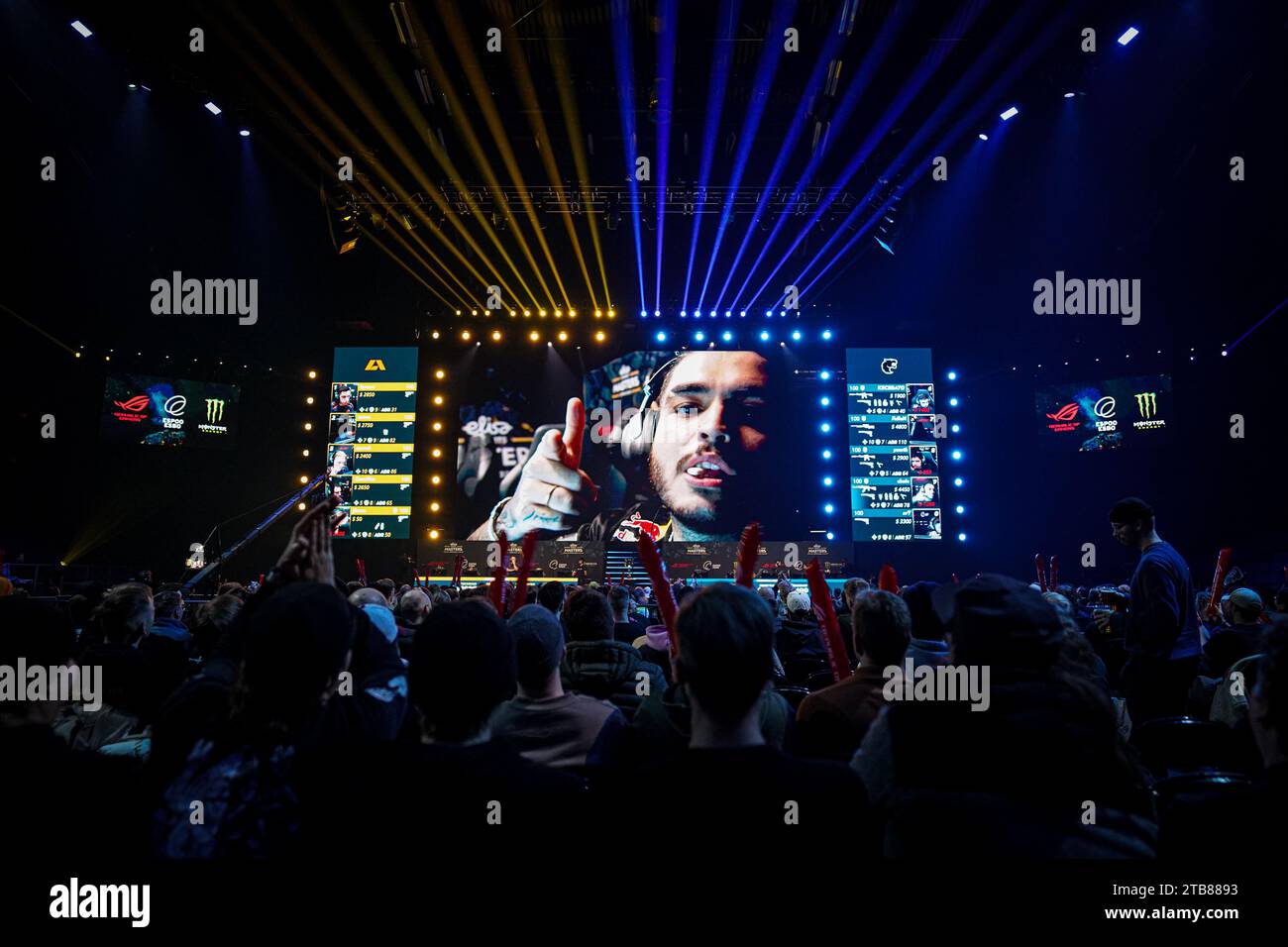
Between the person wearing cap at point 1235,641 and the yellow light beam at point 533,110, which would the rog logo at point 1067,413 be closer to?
the yellow light beam at point 533,110

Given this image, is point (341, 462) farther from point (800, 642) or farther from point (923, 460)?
point (800, 642)

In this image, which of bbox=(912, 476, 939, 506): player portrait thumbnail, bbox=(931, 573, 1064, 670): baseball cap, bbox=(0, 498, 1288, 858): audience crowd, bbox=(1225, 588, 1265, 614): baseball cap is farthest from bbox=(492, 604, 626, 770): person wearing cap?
bbox=(912, 476, 939, 506): player portrait thumbnail

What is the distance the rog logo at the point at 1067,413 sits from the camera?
57.2 feet

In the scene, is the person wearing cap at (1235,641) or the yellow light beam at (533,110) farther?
the yellow light beam at (533,110)

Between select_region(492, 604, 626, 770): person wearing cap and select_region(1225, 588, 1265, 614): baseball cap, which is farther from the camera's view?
select_region(1225, 588, 1265, 614): baseball cap

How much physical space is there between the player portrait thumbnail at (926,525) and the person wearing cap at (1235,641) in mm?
12871

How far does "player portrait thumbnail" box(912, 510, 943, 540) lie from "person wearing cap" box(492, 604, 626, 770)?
1628 centimetres

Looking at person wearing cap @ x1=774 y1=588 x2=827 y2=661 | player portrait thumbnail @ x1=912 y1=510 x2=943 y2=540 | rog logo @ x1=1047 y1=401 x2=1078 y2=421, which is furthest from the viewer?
rog logo @ x1=1047 y1=401 x2=1078 y2=421

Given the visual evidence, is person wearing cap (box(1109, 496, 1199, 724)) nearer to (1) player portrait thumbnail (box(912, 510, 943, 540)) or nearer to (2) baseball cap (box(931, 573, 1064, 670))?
(2) baseball cap (box(931, 573, 1064, 670))

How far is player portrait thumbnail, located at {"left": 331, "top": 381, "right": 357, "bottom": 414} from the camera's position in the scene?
59.8 ft

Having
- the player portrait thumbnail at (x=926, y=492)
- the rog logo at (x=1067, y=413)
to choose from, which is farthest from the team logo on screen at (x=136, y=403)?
the rog logo at (x=1067, y=413)

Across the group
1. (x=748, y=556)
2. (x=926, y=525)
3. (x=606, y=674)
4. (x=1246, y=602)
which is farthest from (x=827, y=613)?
(x=926, y=525)

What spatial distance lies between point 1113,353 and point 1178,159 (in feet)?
17.2
